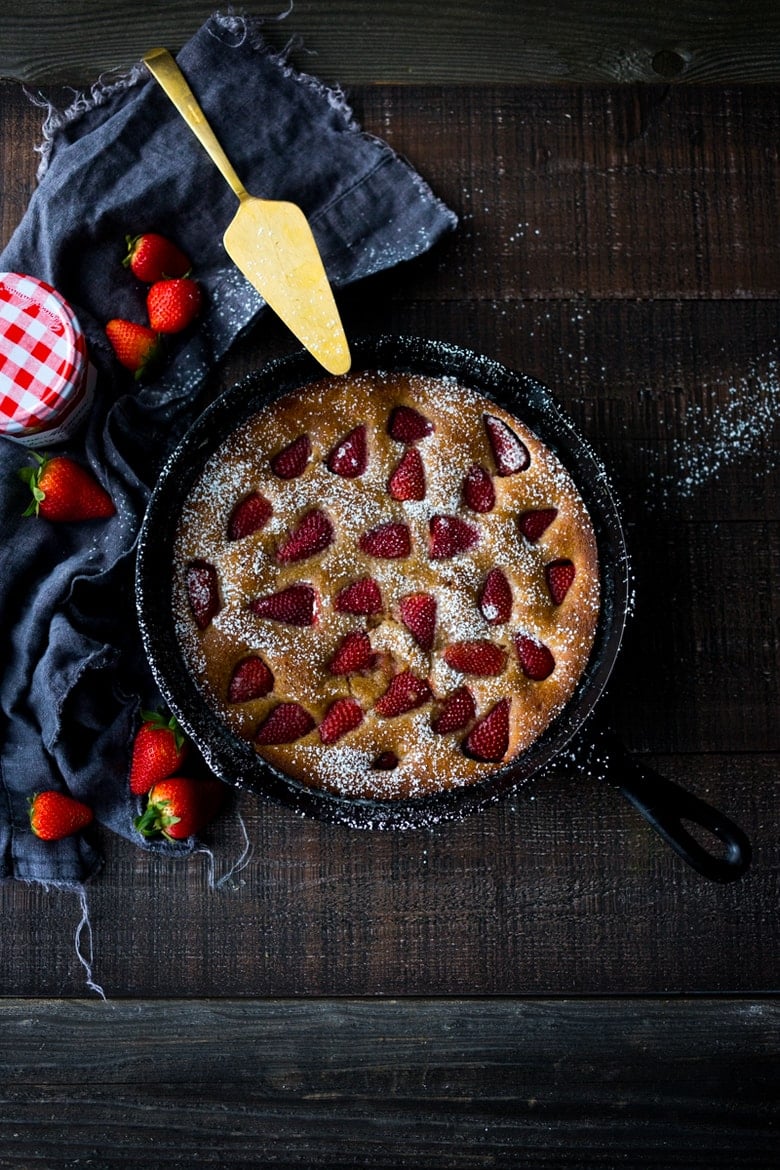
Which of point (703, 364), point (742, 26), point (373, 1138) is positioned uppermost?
point (742, 26)

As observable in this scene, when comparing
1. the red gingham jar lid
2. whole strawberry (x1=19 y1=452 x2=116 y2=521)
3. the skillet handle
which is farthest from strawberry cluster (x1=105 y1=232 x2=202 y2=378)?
the skillet handle

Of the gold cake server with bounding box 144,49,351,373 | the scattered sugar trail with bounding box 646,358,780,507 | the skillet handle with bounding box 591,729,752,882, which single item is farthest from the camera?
the scattered sugar trail with bounding box 646,358,780,507

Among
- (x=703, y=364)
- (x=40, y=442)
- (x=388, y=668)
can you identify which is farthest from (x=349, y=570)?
(x=703, y=364)

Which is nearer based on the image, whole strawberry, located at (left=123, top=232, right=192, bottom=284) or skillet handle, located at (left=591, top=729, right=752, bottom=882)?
skillet handle, located at (left=591, top=729, right=752, bottom=882)

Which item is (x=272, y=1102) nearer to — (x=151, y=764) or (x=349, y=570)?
(x=151, y=764)

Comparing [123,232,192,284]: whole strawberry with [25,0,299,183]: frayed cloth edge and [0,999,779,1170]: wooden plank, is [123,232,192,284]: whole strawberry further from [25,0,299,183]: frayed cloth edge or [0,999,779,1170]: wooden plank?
[0,999,779,1170]: wooden plank

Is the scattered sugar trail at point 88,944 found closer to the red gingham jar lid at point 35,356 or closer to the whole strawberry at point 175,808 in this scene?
the whole strawberry at point 175,808

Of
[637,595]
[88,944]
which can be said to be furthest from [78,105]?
[88,944]
